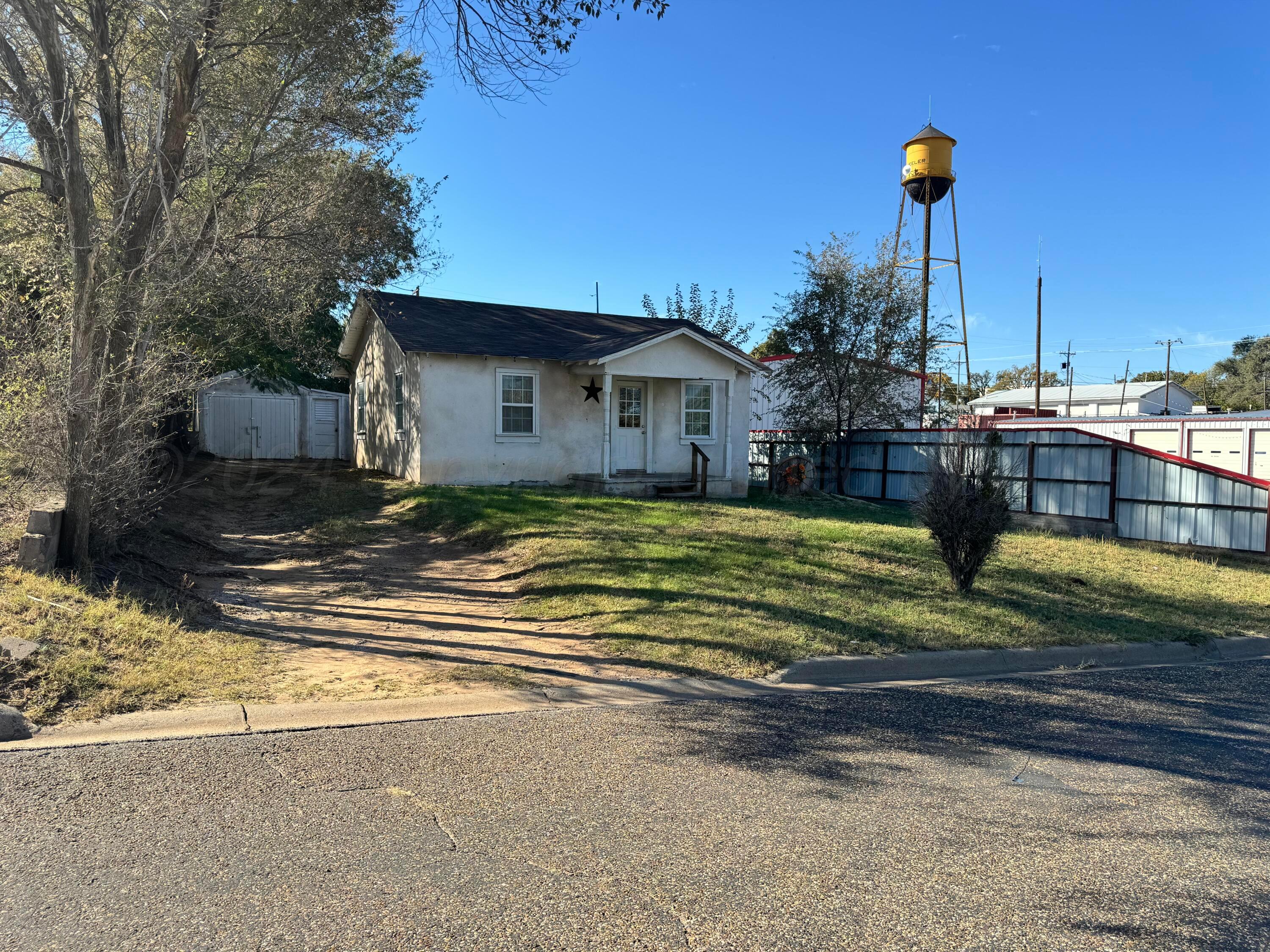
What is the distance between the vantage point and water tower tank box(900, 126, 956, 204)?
1150 inches

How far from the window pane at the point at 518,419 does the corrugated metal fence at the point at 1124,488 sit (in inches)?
306

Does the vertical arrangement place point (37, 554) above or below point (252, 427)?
below

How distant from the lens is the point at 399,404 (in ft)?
61.4

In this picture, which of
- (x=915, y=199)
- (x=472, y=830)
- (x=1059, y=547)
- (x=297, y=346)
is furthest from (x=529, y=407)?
(x=915, y=199)

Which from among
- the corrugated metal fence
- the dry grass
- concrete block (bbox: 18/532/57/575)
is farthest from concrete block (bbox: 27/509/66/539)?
the corrugated metal fence

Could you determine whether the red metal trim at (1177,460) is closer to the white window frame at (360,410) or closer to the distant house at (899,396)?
the distant house at (899,396)

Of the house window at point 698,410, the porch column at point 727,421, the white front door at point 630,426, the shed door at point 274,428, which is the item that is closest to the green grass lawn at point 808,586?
the white front door at point 630,426

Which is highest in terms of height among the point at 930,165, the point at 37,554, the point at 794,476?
the point at 930,165

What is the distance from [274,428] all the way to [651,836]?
1011 inches

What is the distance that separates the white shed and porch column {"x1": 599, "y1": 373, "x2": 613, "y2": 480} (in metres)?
11.6

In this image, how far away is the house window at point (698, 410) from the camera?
1973 cm

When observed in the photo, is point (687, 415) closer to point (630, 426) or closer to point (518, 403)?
point (630, 426)

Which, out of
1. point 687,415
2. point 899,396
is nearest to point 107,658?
point 687,415

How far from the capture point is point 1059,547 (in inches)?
511
